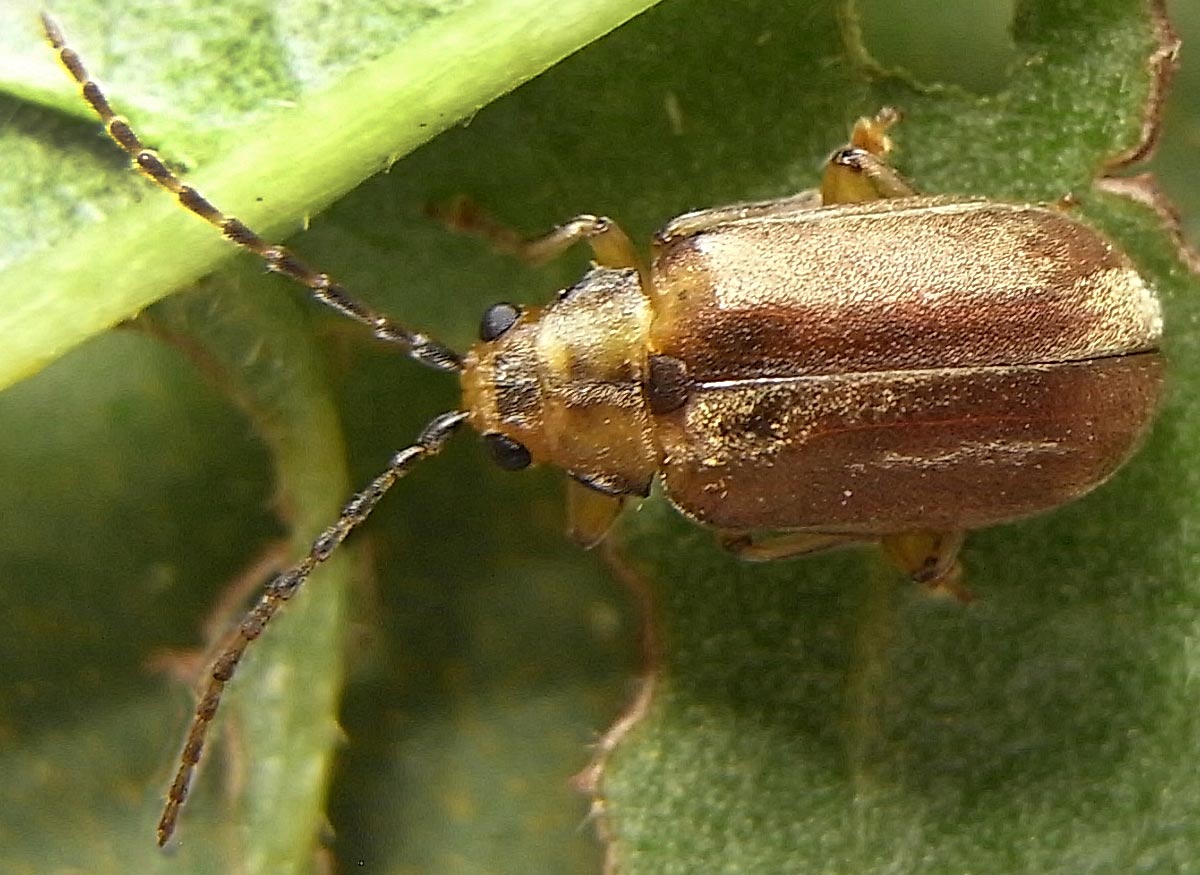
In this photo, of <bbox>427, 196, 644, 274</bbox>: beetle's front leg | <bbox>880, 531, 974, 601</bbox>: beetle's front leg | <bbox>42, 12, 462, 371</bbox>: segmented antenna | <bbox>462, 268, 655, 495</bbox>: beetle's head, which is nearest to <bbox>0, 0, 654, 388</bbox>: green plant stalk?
<bbox>42, 12, 462, 371</bbox>: segmented antenna

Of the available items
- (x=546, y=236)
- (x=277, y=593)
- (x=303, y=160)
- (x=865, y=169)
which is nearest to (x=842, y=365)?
(x=865, y=169)

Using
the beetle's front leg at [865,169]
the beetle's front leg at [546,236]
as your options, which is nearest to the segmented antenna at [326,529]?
the beetle's front leg at [546,236]

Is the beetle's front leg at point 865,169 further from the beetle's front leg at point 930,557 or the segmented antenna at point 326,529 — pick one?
the segmented antenna at point 326,529

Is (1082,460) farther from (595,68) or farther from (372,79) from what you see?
(372,79)

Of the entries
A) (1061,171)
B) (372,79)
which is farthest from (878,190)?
(372,79)

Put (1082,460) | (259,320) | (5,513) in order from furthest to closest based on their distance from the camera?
(5,513) → (259,320) → (1082,460)

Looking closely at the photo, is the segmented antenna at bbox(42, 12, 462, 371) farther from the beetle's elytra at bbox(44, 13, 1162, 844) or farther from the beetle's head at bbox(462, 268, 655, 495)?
the beetle's head at bbox(462, 268, 655, 495)

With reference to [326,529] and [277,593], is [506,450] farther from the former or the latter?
[277,593]
